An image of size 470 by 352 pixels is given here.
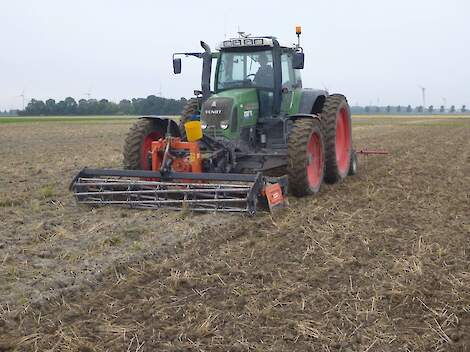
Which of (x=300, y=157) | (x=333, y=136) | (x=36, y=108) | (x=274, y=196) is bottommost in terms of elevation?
(x=274, y=196)

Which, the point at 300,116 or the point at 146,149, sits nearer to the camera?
the point at 300,116

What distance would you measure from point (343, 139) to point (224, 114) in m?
3.39

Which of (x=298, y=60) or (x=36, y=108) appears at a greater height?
(x=36, y=108)

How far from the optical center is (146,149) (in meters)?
8.77

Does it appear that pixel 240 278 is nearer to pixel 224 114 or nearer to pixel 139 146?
pixel 224 114

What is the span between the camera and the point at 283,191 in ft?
25.1

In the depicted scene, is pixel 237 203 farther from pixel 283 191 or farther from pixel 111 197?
pixel 111 197

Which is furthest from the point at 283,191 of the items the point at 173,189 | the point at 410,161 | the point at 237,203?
the point at 410,161

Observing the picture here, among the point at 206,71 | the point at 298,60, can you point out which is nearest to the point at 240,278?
the point at 298,60

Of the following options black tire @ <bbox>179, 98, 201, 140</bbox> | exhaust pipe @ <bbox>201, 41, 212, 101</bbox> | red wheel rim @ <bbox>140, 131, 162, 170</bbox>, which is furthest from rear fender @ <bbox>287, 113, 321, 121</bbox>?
red wheel rim @ <bbox>140, 131, 162, 170</bbox>

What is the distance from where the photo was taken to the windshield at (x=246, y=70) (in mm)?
8844

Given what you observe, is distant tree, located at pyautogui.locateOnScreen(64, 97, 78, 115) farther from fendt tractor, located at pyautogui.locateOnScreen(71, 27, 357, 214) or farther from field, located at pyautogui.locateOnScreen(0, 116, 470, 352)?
field, located at pyautogui.locateOnScreen(0, 116, 470, 352)

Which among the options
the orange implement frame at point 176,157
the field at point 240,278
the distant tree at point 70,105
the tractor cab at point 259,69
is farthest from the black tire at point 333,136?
the distant tree at point 70,105

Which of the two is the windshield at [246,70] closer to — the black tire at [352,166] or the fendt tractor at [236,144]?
the fendt tractor at [236,144]
